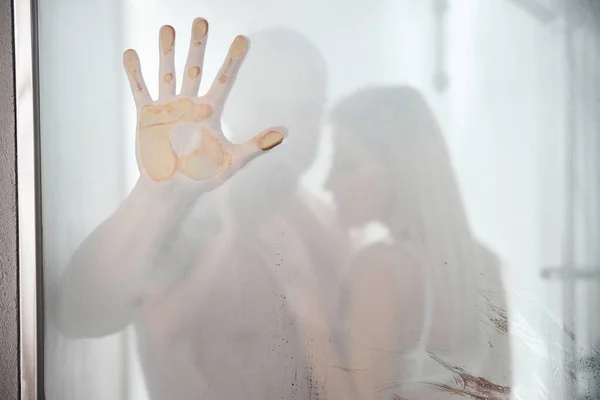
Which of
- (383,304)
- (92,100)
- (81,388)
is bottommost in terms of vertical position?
(81,388)

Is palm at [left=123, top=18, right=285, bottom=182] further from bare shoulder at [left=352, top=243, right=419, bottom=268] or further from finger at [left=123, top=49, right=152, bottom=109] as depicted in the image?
bare shoulder at [left=352, top=243, right=419, bottom=268]

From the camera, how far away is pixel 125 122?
3.62 ft

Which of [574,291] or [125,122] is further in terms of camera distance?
[125,122]

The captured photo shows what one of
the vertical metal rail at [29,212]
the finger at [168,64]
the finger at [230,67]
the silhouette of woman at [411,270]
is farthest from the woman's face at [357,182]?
the vertical metal rail at [29,212]

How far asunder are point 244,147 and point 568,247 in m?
0.61

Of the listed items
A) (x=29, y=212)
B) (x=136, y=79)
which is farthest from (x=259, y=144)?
(x=29, y=212)

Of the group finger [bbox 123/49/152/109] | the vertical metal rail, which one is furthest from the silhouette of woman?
the vertical metal rail

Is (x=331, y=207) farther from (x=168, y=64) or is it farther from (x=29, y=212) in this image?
(x=29, y=212)

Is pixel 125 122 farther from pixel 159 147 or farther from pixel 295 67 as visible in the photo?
pixel 295 67

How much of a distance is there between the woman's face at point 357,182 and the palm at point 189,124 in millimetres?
119

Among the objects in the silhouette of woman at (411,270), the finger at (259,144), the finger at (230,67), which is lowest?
the silhouette of woman at (411,270)

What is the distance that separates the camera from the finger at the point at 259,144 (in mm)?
1052

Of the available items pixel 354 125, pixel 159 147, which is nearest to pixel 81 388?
pixel 159 147

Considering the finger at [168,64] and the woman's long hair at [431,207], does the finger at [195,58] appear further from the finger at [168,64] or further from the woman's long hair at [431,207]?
the woman's long hair at [431,207]
